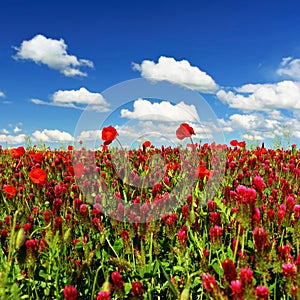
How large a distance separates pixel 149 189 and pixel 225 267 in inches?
85.0

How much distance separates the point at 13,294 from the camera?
1634 millimetres

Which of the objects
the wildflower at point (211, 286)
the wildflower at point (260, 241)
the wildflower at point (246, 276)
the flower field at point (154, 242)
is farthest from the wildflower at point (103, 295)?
the wildflower at point (260, 241)

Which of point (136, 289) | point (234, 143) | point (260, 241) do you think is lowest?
point (136, 289)

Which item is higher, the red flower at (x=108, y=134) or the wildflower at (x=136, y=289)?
the red flower at (x=108, y=134)

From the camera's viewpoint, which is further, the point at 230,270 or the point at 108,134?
the point at 108,134

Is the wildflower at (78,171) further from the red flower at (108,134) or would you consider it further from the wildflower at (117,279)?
the wildflower at (117,279)

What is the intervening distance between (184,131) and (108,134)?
844 millimetres

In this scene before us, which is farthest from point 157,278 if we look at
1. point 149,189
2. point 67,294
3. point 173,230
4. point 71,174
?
point 71,174

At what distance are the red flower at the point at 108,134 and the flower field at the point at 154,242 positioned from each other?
10 mm

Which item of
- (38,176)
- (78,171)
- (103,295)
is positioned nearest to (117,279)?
(103,295)

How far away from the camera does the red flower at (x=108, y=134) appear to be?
3.98m

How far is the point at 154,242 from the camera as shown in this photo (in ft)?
8.00

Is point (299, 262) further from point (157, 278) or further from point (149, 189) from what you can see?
point (149, 189)

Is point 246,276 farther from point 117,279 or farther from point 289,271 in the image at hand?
point 117,279
